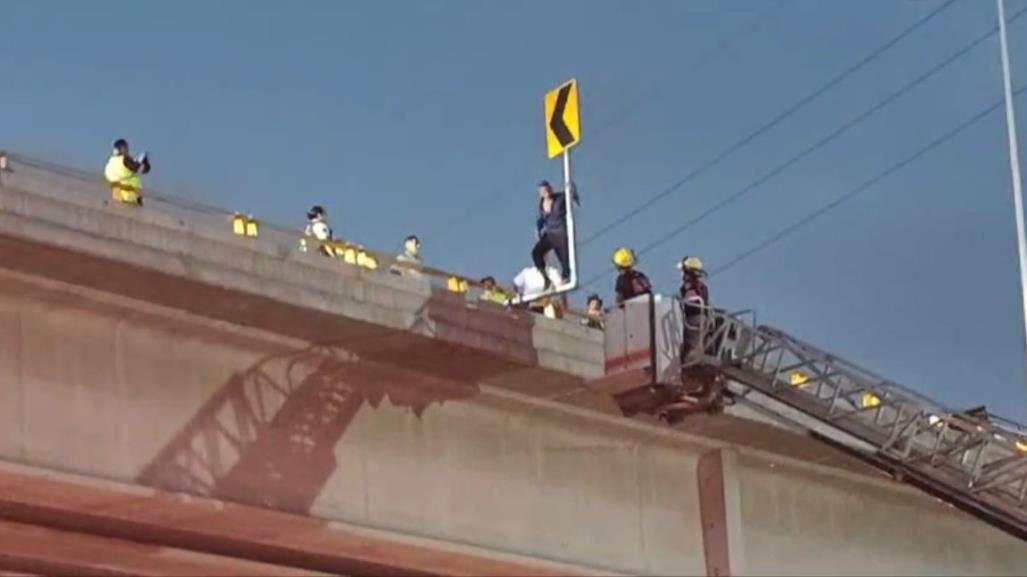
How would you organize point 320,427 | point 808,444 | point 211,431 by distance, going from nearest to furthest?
point 211,431, point 320,427, point 808,444

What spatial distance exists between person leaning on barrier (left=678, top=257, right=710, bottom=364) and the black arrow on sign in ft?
5.94

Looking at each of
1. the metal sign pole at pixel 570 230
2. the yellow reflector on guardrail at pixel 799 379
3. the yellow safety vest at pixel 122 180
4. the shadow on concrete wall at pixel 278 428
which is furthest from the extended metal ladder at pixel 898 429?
the yellow safety vest at pixel 122 180

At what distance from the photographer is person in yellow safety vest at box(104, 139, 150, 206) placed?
1744 centimetres

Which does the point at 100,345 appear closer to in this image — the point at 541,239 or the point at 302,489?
the point at 302,489

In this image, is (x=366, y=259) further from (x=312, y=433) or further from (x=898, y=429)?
(x=898, y=429)

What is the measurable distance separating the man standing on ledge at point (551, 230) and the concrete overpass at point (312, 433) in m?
0.70

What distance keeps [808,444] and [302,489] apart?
347 inches

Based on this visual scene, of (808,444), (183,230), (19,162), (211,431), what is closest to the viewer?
(19,162)

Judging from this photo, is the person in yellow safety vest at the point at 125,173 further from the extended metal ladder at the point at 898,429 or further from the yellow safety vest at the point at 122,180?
the extended metal ladder at the point at 898,429

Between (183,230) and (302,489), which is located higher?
(183,230)

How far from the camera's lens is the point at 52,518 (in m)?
21.9

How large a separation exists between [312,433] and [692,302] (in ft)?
13.6

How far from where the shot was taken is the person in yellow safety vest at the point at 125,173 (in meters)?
17.4

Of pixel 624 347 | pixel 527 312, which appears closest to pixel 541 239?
pixel 527 312
